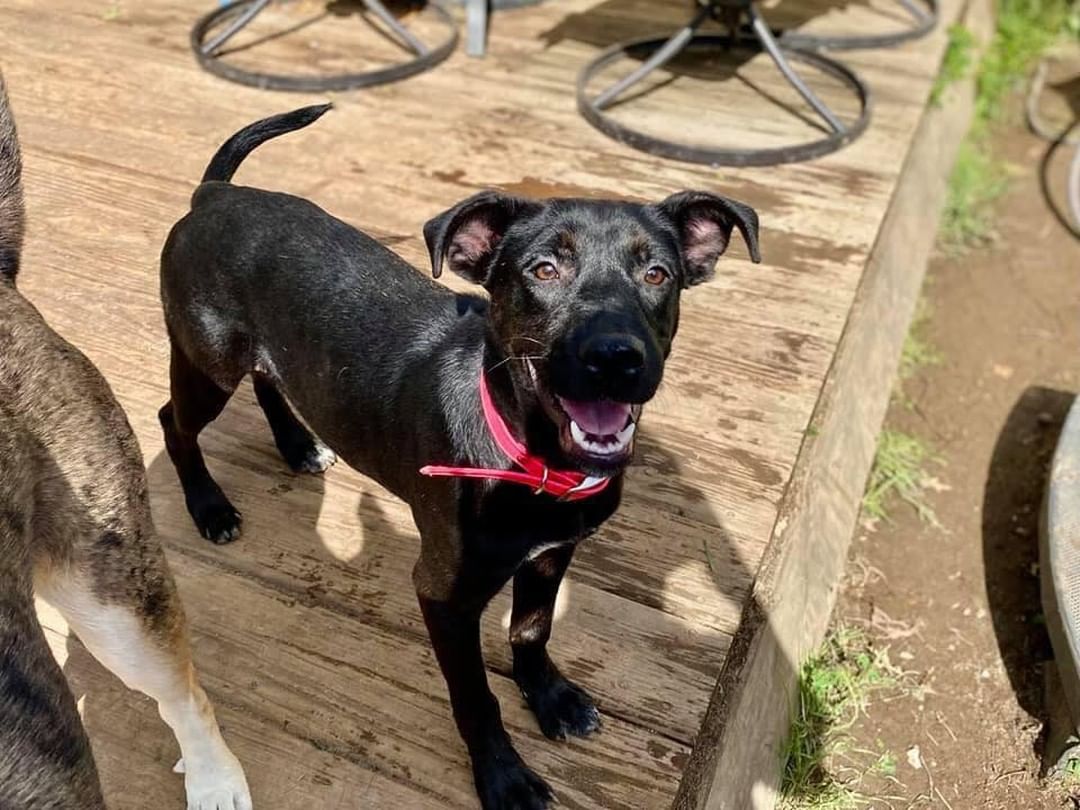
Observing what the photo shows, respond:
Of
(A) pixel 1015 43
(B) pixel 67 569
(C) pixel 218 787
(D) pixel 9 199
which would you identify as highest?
(D) pixel 9 199

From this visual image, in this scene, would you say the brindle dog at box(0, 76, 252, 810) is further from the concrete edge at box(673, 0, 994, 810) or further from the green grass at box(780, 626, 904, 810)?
the green grass at box(780, 626, 904, 810)

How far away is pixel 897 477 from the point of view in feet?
13.7

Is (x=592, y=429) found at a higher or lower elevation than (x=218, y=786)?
higher

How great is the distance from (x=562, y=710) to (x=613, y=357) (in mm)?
1001

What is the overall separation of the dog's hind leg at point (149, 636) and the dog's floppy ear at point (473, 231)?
0.86m

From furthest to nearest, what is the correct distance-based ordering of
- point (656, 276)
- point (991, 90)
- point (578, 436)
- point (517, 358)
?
point (991, 90) → point (656, 276) → point (517, 358) → point (578, 436)

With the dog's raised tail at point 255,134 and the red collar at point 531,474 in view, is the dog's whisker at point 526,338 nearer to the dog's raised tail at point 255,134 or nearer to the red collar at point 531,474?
the red collar at point 531,474

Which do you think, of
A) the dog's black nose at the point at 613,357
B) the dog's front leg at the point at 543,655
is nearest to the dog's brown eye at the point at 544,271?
the dog's black nose at the point at 613,357

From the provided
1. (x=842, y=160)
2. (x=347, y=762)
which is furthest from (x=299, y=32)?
(x=347, y=762)

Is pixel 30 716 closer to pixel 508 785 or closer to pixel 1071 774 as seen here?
pixel 508 785

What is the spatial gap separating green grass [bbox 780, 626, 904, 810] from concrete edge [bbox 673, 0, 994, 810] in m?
0.11

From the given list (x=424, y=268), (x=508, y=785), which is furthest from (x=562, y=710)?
(x=424, y=268)

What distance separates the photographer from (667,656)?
2.53 meters

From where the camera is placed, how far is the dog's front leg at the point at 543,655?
234 cm
